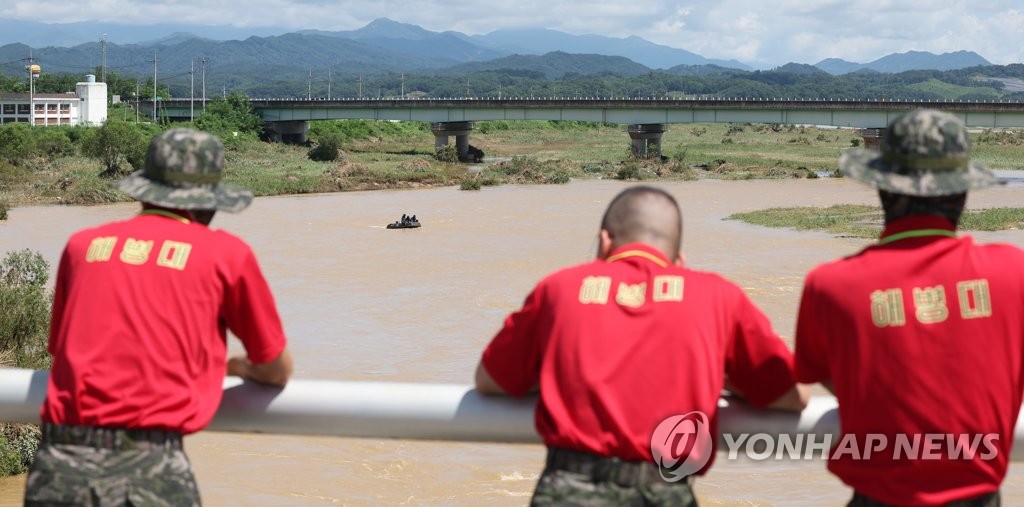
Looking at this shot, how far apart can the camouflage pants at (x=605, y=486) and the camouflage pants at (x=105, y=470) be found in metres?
1.01

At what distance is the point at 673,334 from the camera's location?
131 inches

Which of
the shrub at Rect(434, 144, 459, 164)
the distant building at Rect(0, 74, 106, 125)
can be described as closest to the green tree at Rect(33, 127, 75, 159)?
the shrub at Rect(434, 144, 459, 164)

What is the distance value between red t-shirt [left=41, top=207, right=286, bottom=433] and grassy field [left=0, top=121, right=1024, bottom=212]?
43.1m

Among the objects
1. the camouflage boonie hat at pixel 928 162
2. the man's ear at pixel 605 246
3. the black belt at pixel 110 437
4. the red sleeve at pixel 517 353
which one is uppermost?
the camouflage boonie hat at pixel 928 162

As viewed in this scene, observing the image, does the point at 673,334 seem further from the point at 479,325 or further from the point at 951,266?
the point at 479,325

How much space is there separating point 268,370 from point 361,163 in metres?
69.1

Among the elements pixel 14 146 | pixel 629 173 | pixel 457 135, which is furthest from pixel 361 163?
pixel 14 146

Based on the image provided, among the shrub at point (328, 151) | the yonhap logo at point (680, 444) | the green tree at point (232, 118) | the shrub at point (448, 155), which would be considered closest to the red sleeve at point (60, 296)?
the yonhap logo at point (680, 444)

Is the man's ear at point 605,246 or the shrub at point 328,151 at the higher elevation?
the man's ear at point 605,246

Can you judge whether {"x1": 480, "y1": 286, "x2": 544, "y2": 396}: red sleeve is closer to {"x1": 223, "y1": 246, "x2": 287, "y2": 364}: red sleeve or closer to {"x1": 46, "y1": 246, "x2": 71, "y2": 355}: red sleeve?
{"x1": 223, "y1": 246, "x2": 287, "y2": 364}: red sleeve

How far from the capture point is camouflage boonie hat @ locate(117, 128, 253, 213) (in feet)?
12.5

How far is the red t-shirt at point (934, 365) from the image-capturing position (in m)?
3.22

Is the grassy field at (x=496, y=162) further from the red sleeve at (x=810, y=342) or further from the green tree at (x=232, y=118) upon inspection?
the red sleeve at (x=810, y=342)

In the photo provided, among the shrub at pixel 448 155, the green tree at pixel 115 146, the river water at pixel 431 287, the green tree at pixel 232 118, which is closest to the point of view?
the river water at pixel 431 287
